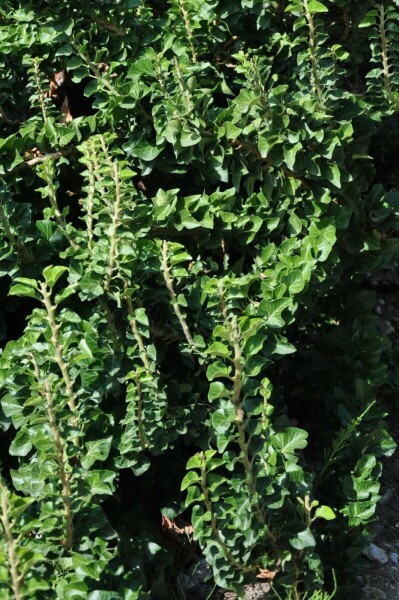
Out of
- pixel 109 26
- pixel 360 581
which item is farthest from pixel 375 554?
pixel 109 26

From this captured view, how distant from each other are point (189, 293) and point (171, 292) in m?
0.14

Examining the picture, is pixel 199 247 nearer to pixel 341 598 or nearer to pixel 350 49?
pixel 350 49

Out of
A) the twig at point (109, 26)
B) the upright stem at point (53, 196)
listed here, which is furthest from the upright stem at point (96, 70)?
the upright stem at point (53, 196)

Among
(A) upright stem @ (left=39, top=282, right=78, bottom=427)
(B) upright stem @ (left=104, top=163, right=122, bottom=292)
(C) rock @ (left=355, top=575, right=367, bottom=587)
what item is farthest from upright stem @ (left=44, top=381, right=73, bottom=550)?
(C) rock @ (left=355, top=575, right=367, bottom=587)

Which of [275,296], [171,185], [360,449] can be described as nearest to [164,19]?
[171,185]

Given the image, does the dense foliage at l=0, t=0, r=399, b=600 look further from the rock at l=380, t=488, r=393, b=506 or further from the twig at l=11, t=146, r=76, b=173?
the rock at l=380, t=488, r=393, b=506

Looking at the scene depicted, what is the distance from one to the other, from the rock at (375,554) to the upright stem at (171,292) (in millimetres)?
1008

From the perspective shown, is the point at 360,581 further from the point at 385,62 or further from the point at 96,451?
the point at 385,62

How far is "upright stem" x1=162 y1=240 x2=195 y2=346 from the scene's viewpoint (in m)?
2.62

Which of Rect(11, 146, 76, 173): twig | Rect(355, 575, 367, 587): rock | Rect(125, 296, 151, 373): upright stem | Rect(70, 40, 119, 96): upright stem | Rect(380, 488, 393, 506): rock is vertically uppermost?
Rect(70, 40, 119, 96): upright stem

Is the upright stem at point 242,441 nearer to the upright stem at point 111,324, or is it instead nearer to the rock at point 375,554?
the upright stem at point 111,324

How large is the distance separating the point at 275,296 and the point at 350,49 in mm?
1062

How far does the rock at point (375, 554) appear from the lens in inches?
124

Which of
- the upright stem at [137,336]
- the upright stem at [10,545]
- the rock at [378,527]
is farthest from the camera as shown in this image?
the rock at [378,527]
